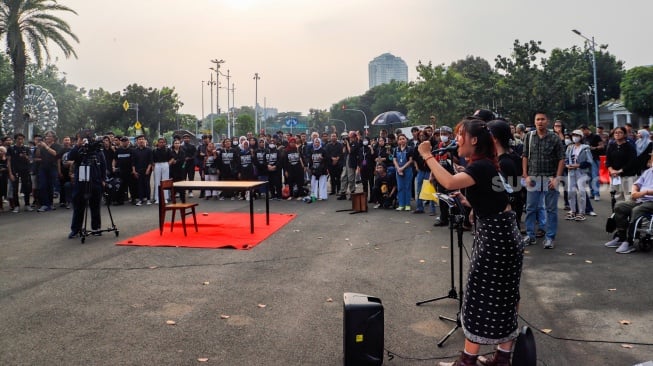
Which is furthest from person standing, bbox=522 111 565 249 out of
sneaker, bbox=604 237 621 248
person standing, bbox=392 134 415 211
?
person standing, bbox=392 134 415 211

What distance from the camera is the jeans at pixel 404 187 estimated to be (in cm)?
1304

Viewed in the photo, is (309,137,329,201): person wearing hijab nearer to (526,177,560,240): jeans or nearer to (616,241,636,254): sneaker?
(526,177,560,240): jeans

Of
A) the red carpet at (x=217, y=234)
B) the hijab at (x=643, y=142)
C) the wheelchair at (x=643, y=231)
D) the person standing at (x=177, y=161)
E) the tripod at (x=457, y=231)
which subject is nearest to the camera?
the tripod at (x=457, y=231)

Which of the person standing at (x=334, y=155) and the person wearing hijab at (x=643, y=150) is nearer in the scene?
the person wearing hijab at (x=643, y=150)

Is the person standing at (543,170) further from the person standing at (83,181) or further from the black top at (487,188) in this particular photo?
the person standing at (83,181)

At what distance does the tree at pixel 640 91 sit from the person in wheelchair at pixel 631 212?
46.8m

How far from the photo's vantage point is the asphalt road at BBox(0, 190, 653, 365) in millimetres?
4375

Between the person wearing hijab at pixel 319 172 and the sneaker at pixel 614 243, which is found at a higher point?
the person wearing hijab at pixel 319 172

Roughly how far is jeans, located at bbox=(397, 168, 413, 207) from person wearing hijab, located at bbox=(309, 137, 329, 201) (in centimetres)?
313

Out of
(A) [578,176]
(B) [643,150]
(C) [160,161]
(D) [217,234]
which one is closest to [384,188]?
(A) [578,176]

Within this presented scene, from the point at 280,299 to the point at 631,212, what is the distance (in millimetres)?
5849

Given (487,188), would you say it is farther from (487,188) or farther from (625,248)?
(625,248)

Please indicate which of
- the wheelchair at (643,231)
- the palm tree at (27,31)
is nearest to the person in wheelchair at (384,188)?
the wheelchair at (643,231)

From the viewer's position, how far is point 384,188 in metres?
13.8
